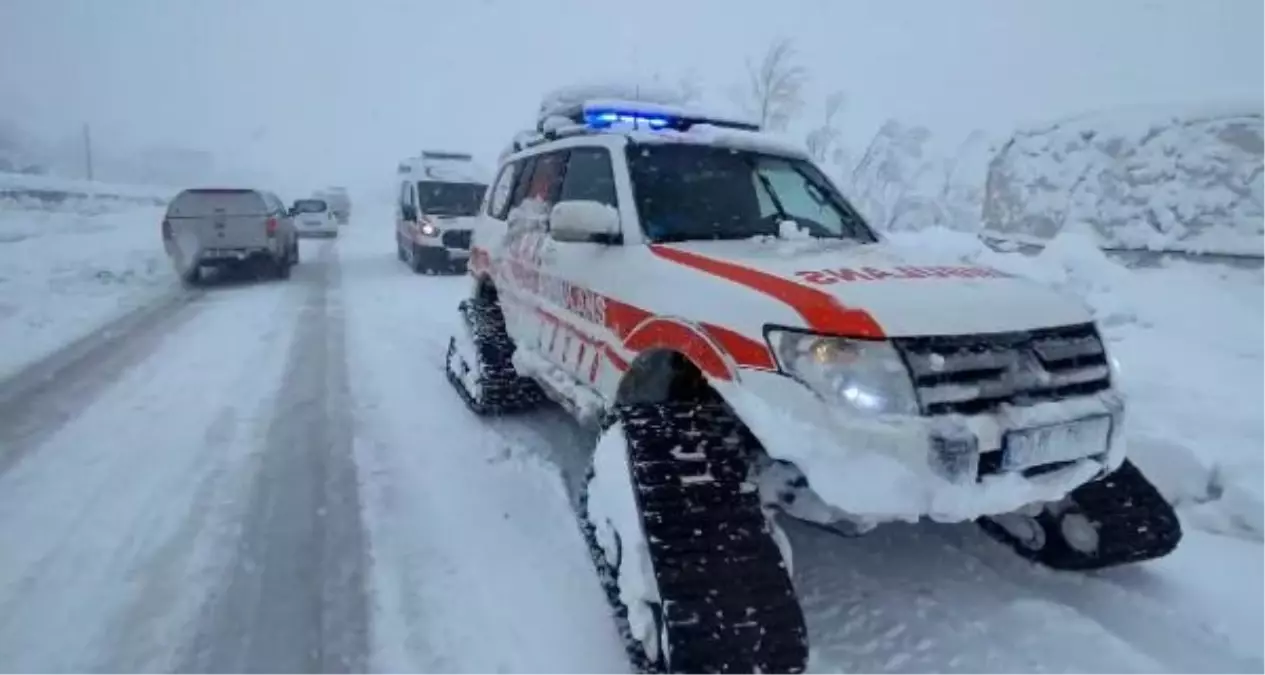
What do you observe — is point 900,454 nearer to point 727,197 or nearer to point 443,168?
point 727,197

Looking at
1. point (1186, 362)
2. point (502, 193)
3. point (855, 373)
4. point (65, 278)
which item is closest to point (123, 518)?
point (502, 193)

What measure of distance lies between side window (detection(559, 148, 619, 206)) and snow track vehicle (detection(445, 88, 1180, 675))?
0.06 m

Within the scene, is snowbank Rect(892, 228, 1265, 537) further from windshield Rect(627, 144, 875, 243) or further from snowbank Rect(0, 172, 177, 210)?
snowbank Rect(0, 172, 177, 210)

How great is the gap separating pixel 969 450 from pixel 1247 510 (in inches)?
99.4

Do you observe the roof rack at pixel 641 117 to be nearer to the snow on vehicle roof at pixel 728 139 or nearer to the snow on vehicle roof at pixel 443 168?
the snow on vehicle roof at pixel 728 139

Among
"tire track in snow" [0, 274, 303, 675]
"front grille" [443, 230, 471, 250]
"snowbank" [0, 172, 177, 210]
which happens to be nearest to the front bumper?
"front grille" [443, 230, 471, 250]

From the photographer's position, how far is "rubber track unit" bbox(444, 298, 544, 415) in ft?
17.7

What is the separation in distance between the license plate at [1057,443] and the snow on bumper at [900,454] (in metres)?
0.02

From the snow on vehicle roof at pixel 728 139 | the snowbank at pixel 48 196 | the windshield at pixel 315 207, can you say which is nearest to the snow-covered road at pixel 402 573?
the snow on vehicle roof at pixel 728 139

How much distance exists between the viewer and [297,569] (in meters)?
3.32

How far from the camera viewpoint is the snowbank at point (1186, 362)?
4172 millimetres

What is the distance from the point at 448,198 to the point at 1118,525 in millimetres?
14162

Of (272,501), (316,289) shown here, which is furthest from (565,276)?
(316,289)

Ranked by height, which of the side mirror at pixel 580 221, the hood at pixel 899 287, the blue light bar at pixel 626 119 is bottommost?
the hood at pixel 899 287
